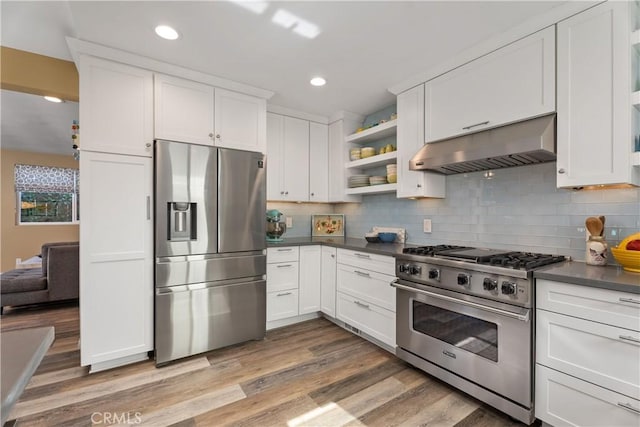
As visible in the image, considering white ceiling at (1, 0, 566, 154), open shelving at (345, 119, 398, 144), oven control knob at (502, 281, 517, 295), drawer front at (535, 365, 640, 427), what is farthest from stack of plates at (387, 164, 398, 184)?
drawer front at (535, 365, 640, 427)

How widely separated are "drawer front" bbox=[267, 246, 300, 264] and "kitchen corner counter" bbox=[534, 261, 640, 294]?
2.15 m

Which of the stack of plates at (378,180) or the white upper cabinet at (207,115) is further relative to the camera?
the stack of plates at (378,180)

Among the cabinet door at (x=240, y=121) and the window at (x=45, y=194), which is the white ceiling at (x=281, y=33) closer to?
the cabinet door at (x=240, y=121)

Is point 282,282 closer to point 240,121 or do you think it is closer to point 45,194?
point 240,121

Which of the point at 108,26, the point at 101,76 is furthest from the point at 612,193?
the point at 101,76

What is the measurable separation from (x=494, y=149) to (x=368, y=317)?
68.9 inches

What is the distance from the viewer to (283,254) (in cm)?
315

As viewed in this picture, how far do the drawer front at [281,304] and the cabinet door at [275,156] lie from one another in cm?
108

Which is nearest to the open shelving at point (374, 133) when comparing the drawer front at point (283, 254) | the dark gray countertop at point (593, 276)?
the drawer front at point (283, 254)

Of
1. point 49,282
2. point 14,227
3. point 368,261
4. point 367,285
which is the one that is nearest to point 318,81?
point 368,261

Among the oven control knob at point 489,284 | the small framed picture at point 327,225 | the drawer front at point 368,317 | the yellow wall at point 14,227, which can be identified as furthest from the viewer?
the yellow wall at point 14,227

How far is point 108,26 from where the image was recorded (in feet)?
6.52

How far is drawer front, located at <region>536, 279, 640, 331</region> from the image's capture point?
136cm

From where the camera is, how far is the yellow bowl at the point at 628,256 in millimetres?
1575
